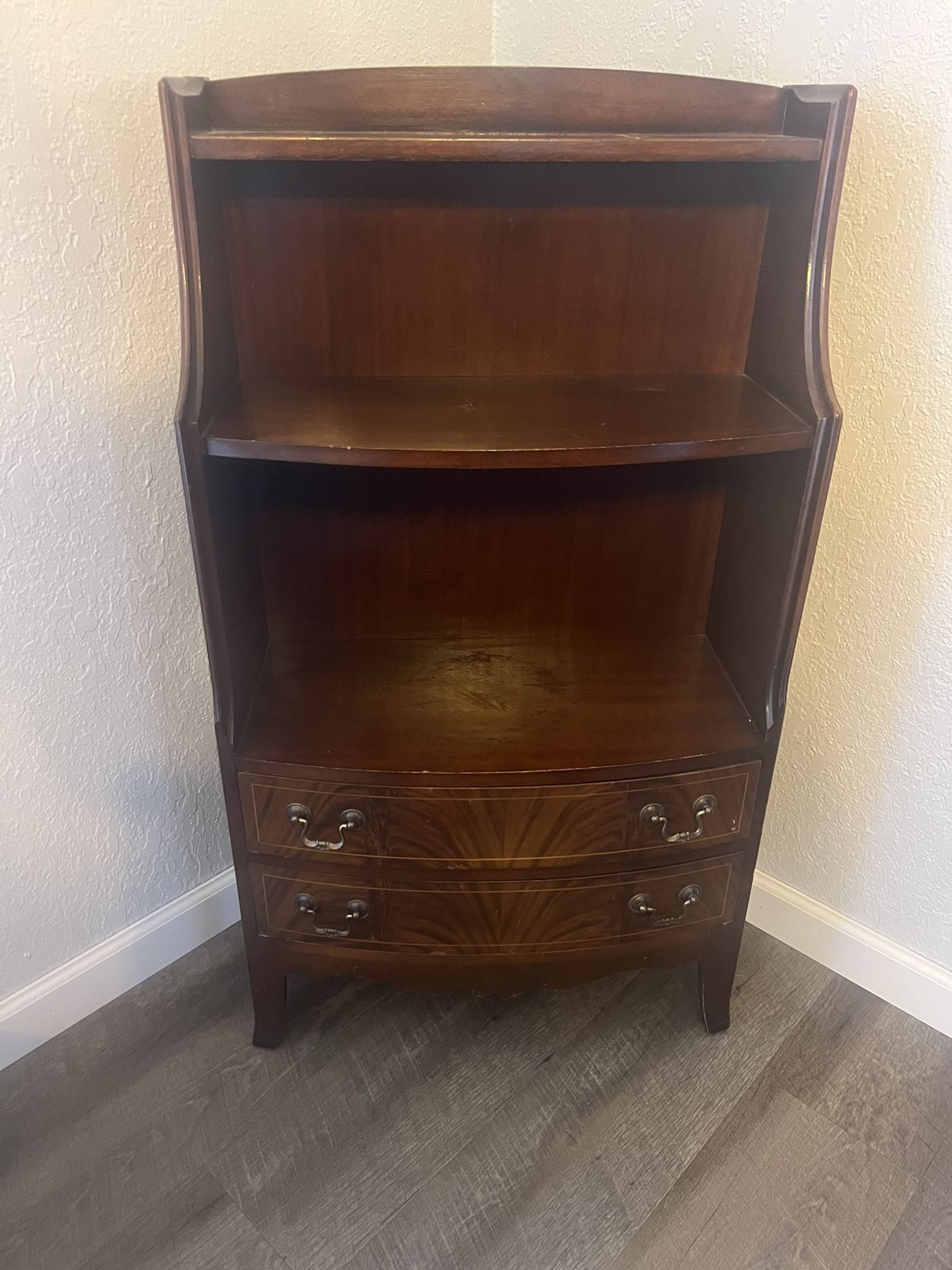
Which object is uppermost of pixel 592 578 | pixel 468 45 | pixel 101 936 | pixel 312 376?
pixel 468 45

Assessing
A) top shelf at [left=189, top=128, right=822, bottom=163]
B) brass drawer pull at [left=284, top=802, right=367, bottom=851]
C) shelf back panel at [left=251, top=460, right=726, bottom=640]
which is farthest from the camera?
shelf back panel at [left=251, top=460, right=726, bottom=640]

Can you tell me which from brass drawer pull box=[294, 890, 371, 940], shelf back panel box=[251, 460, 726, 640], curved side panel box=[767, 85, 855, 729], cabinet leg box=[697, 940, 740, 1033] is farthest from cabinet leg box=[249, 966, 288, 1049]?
curved side panel box=[767, 85, 855, 729]

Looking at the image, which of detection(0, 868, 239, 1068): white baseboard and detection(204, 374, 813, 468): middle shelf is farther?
detection(0, 868, 239, 1068): white baseboard

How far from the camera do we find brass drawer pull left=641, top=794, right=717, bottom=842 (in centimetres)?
114

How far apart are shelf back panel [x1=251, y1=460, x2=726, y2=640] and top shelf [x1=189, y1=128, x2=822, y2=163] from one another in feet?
1.38

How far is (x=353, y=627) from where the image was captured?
1.31m

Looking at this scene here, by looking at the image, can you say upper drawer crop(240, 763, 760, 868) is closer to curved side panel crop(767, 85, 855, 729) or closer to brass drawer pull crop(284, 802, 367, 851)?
brass drawer pull crop(284, 802, 367, 851)

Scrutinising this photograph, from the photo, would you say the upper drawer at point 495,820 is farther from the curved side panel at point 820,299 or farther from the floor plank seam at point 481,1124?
the floor plank seam at point 481,1124

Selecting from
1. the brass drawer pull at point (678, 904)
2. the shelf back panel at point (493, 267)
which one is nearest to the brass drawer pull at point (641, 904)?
the brass drawer pull at point (678, 904)

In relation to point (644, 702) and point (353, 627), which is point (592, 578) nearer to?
point (644, 702)

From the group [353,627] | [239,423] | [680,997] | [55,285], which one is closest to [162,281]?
[55,285]

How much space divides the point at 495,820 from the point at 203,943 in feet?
2.42

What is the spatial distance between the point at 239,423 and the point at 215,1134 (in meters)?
1.00

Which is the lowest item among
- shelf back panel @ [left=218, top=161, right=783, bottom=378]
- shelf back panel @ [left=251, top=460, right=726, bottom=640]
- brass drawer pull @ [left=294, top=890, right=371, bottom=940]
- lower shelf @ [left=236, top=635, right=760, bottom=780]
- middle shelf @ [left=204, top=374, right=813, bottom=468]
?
brass drawer pull @ [left=294, top=890, right=371, bottom=940]
